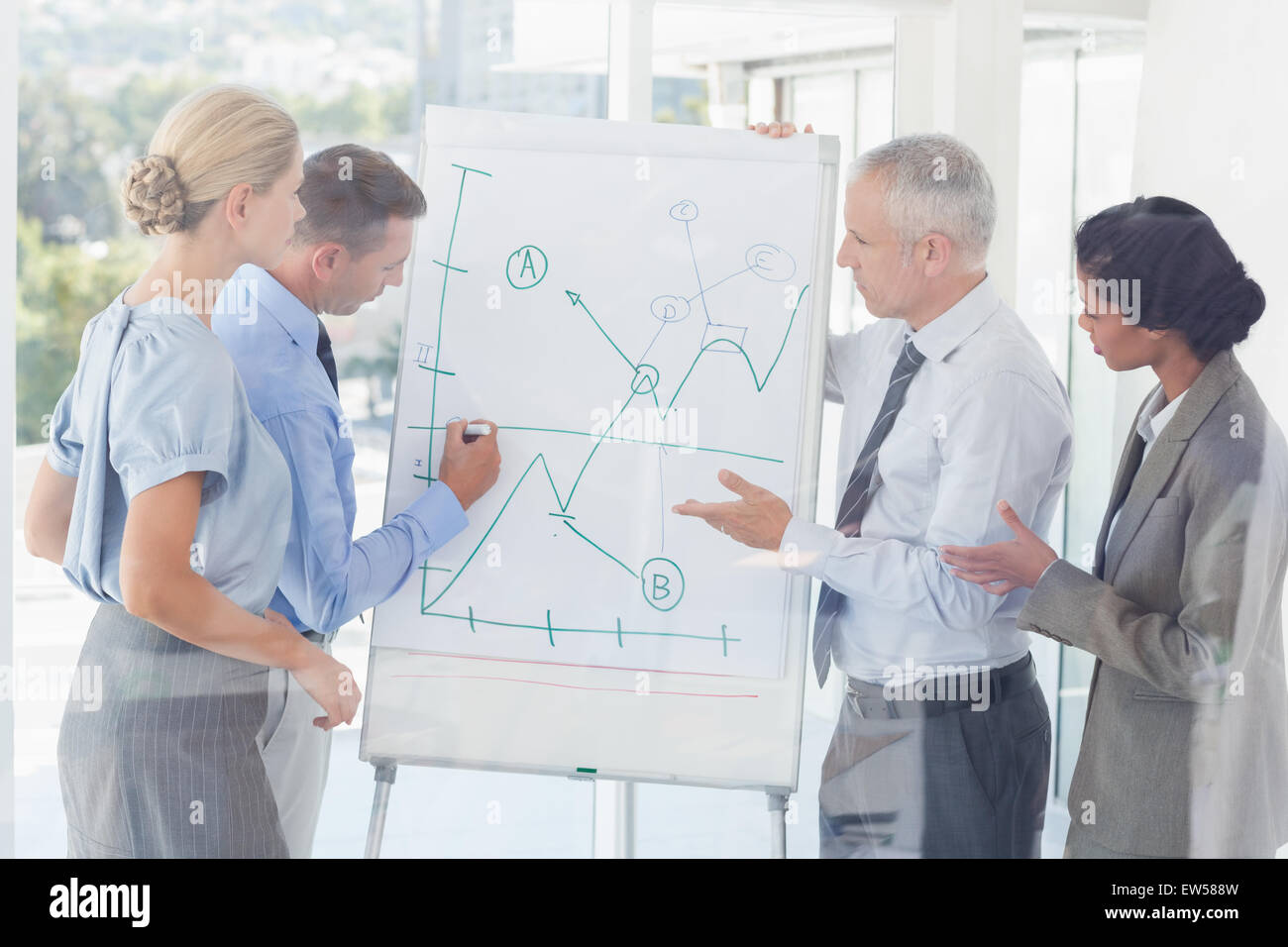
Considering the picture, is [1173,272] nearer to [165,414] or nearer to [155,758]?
[165,414]

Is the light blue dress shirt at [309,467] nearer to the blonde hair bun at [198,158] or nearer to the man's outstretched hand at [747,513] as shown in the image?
the blonde hair bun at [198,158]

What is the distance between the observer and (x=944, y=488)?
1.73 m

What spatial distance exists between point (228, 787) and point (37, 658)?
0.51 m

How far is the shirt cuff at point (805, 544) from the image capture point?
1763 millimetres

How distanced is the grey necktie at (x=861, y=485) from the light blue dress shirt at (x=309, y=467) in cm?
65

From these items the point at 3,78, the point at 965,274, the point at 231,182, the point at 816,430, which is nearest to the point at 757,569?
the point at 816,430

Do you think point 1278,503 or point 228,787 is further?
point 1278,503

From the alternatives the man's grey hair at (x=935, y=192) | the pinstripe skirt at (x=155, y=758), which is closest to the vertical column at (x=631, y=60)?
the man's grey hair at (x=935, y=192)

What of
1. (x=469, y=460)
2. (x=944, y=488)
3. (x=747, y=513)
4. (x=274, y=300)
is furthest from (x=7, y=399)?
(x=944, y=488)

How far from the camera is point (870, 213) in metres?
1.76

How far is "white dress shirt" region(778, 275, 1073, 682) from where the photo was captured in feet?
5.65

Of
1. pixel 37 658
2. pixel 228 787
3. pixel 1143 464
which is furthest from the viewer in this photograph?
pixel 37 658
